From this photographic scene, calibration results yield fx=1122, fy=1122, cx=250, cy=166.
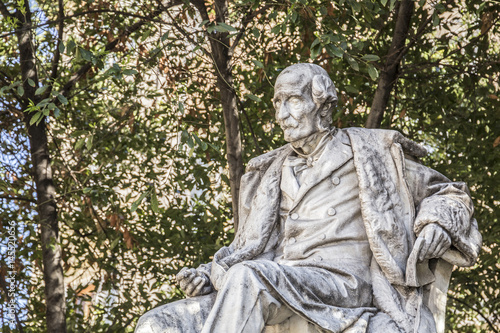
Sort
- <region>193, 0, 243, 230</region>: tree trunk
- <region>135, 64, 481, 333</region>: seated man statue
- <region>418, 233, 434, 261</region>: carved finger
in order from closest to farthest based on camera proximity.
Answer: <region>135, 64, 481, 333</region>: seated man statue → <region>418, 233, 434, 261</region>: carved finger → <region>193, 0, 243, 230</region>: tree trunk

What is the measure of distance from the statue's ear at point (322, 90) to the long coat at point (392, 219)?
226 mm

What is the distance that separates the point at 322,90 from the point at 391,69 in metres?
2.67

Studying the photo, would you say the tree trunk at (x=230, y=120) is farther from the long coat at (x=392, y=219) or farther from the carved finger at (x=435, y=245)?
the carved finger at (x=435, y=245)

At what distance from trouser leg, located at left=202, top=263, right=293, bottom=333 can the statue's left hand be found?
2.66 feet

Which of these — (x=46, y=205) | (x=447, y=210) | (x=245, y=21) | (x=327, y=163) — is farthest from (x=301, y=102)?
(x=46, y=205)

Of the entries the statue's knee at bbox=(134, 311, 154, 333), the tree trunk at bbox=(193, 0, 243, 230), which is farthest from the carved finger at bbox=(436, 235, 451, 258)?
the tree trunk at bbox=(193, 0, 243, 230)

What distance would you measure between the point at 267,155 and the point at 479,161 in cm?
347

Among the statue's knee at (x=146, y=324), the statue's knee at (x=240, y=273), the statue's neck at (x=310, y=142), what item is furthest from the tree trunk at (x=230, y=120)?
the statue's knee at (x=240, y=273)

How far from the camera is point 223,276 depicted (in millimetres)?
5492

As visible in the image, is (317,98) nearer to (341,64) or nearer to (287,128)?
(287,128)

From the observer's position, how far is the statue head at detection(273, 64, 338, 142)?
18.8 feet

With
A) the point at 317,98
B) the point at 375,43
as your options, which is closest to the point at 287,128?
the point at 317,98

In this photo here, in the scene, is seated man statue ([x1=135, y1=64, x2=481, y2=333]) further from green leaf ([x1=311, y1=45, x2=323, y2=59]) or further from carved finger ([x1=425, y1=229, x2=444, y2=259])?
green leaf ([x1=311, y1=45, x2=323, y2=59])

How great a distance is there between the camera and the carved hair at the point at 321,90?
574 centimetres
